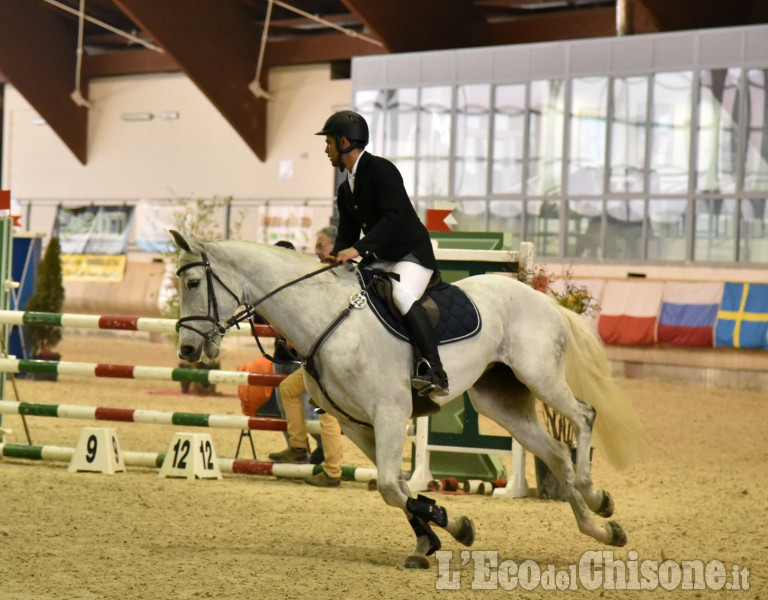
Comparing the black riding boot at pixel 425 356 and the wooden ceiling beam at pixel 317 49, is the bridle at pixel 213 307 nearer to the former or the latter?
the black riding boot at pixel 425 356

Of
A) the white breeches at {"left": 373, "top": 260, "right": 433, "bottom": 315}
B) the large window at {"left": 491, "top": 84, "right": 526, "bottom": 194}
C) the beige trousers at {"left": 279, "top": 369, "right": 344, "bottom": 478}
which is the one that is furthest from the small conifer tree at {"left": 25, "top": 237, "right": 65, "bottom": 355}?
the white breeches at {"left": 373, "top": 260, "right": 433, "bottom": 315}

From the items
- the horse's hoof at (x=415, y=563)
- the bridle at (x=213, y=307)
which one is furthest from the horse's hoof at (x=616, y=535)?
the bridle at (x=213, y=307)

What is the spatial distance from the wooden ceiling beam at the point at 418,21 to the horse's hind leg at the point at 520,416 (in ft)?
49.3

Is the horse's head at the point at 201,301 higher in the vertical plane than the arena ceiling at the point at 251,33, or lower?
lower

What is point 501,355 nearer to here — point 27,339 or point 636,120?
point 27,339

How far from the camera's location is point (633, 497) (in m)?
7.36

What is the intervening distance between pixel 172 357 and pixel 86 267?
20.9 feet

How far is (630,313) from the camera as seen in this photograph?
16609mm

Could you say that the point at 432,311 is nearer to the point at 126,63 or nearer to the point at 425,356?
the point at 425,356

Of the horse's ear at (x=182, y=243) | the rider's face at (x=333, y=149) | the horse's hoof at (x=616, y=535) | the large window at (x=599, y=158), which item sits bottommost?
the horse's hoof at (x=616, y=535)

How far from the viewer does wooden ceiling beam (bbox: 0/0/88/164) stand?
77.8 ft

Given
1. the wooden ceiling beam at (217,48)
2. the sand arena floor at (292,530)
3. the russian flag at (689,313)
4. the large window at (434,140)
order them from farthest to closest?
the wooden ceiling beam at (217,48)
the large window at (434,140)
the russian flag at (689,313)
the sand arena floor at (292,530)

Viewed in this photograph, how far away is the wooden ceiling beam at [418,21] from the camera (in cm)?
1994

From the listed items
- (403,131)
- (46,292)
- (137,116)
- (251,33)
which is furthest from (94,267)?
(46,292)
